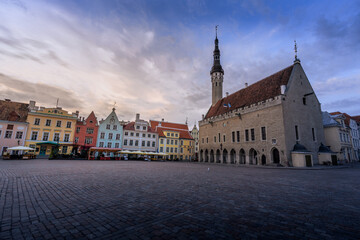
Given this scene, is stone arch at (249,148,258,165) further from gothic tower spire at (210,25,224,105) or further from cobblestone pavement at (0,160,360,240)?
cobblestone pavement at (0,160,360,240)

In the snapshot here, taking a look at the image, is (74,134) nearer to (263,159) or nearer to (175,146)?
(175,146)

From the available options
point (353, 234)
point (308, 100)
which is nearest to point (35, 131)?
point (353, 234)

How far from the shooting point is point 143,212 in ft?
14.6

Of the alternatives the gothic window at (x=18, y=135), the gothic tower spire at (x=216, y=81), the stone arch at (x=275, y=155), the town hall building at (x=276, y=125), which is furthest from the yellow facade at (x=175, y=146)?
the gothic window at (x=18, y=135)


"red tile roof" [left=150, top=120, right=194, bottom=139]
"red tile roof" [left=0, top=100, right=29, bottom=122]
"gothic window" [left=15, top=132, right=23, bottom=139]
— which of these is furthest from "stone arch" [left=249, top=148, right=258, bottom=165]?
"red tile roof" [left=0, top=100, right=29, bottom=122]

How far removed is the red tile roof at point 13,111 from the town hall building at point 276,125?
44308 millimetres

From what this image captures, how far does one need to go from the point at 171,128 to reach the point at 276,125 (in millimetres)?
35914

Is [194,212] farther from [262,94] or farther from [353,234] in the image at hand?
[262,94]

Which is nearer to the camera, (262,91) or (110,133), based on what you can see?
(262,91)

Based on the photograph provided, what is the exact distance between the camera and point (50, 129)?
38094mm

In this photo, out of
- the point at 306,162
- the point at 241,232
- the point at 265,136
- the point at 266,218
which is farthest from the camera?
the point at 265,136

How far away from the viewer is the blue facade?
43781mm

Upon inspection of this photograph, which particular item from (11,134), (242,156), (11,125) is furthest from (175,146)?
(11,125)

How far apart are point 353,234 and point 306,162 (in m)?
27.1
